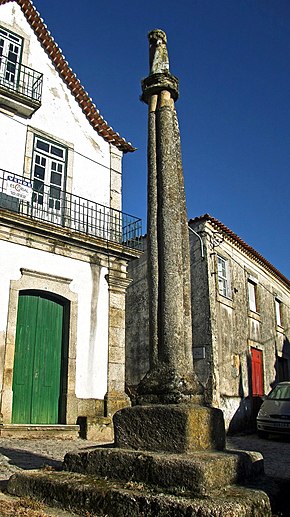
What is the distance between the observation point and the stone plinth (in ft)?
11.0

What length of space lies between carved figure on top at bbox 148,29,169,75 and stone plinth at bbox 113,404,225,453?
130 inches

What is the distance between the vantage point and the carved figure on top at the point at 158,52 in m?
4.95

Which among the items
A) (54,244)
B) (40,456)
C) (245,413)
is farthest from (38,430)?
(245,413)

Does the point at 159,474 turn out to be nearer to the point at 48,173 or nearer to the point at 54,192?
the point at 54,192

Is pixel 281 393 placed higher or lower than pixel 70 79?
lower

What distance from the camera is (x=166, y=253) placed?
13.8 ft

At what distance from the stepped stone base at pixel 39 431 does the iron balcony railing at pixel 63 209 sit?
377 cm

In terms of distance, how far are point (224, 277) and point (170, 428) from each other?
36.6 ft

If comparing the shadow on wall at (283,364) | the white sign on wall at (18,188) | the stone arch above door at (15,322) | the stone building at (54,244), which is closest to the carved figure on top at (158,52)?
the stone building at (54,244)

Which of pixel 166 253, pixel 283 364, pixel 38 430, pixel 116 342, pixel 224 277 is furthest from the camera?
pixel 283 364

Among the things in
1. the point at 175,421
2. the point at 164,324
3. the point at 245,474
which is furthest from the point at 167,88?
the point at 245,474

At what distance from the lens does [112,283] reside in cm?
1034

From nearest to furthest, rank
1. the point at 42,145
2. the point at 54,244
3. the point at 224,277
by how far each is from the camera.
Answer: the point at 54,244 < the point at 42,145 < the point at 224,277

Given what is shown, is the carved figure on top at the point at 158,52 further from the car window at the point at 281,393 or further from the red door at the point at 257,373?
the red door at the point at 257,373
